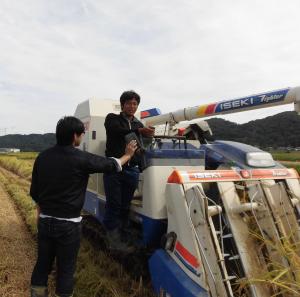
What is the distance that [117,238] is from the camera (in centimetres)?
409

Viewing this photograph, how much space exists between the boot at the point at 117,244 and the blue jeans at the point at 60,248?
84cm

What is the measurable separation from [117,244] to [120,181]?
68 cm

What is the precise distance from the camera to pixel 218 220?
334cm

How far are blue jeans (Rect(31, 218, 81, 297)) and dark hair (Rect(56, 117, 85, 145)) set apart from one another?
2.22 ft

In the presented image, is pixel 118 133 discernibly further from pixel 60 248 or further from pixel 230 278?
pixel 230 278

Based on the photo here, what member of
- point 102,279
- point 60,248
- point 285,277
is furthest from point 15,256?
point 285,277

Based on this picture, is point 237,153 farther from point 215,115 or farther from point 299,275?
point 299,275

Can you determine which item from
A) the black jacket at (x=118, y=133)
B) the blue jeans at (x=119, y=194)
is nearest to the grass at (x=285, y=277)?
the blue jeans at (x=119, y=194)

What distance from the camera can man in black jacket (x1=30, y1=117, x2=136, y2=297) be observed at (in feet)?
10.3

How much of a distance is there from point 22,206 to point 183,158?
6246mm

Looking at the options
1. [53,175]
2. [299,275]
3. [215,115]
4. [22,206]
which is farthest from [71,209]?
[22,206]

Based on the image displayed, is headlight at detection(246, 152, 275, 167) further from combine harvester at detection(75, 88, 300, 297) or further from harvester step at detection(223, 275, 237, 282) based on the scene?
harvester step at detection(223, 275, 237, 282)

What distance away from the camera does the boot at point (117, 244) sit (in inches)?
157

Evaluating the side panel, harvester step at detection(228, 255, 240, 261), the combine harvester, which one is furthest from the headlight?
the side panel
